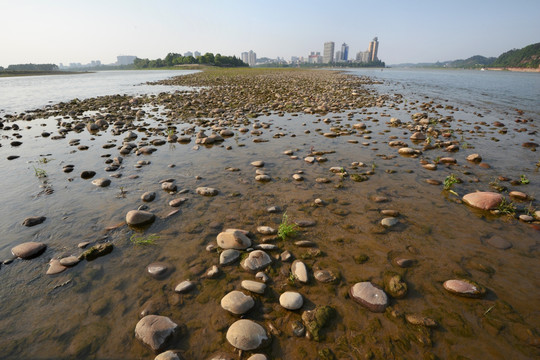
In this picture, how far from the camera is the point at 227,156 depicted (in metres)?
8.02

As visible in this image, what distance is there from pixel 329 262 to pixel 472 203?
3.68 metres

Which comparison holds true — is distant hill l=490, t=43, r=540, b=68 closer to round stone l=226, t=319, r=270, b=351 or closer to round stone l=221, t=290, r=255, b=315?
round stone l=221, t=290, r=255, b=315

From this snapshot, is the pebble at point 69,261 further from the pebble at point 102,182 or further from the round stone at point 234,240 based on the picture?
the pebble at point 102,182

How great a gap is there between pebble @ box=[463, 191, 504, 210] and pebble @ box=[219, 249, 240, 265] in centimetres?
497

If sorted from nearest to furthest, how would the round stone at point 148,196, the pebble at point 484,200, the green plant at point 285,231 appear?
the green plant at point 285,231, the pebble at point 484,200, the round stone at point 148,196

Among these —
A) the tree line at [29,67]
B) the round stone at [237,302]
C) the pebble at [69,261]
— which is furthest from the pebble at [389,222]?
the tree line at [29,67]

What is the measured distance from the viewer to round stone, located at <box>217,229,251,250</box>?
399cm

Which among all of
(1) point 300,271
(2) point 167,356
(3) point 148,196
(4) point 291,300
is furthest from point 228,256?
(3) point 148,196

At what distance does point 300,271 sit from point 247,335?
118 cm

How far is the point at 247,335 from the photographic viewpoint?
2588 mm

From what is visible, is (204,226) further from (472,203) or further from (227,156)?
(472,203)

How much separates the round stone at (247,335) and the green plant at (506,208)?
207 inches

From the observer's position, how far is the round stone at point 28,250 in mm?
3840

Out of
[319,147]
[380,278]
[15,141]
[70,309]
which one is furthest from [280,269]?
[15,141]
